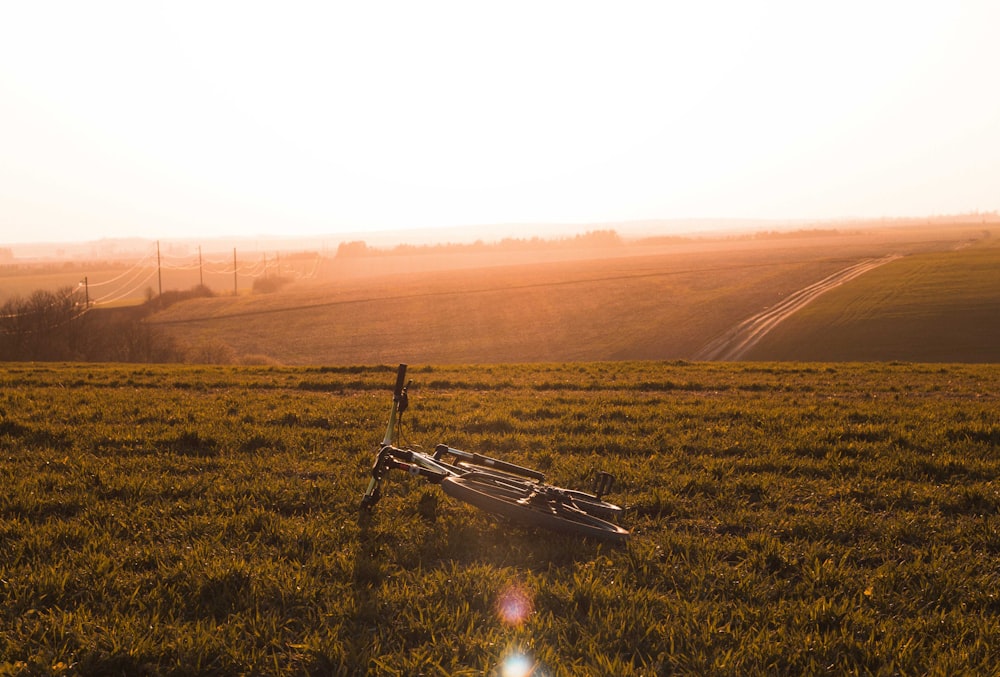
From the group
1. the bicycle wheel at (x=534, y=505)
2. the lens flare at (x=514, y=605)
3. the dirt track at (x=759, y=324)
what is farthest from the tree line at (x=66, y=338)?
the lens flare at (x=514, y=605)

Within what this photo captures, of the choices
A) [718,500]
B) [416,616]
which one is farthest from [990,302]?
[416,616]

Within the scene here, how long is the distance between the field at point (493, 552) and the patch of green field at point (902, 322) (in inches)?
1462

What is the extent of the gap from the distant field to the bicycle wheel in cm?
4212

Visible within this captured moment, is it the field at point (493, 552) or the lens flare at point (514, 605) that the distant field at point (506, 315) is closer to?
the field at point (493, 552)

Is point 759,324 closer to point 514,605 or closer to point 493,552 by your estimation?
point 493,552

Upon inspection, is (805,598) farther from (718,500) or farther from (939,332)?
(939,332)

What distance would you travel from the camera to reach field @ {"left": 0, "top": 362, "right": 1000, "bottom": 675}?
3.92 m

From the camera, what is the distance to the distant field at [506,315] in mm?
52062

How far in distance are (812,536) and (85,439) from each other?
8.86m

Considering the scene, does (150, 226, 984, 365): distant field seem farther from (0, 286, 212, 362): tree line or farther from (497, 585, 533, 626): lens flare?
(497, 585, 533, 626): lens flare

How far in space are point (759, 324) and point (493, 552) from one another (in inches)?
2088

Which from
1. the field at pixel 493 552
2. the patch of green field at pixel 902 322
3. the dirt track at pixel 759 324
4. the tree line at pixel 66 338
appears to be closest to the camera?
the field at pixel 493 552

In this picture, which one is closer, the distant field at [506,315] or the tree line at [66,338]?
the tree line at [66,338]

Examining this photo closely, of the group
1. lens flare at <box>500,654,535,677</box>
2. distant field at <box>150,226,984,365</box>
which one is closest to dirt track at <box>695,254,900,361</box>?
distant field at <box>150,226,984,365</box>
